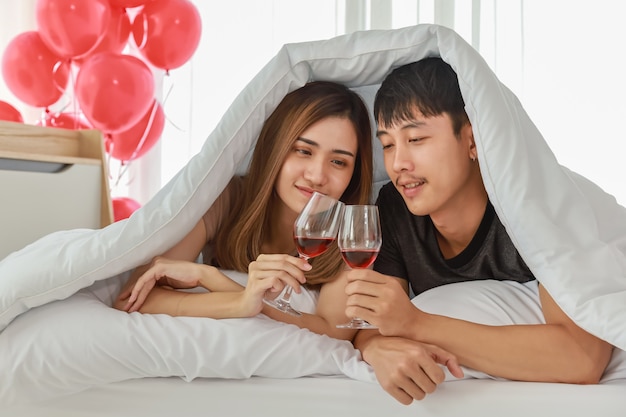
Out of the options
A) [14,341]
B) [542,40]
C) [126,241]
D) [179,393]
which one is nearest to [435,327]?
[179,393]

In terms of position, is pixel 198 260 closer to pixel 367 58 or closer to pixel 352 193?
pixel 352 193

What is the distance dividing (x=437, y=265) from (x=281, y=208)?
423 millimetres

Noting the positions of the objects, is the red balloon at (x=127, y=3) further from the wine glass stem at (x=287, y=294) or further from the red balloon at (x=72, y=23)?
the wine glass stem at (x=287, y=294)

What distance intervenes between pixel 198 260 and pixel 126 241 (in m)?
0.42

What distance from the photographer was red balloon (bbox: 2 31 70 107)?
291 centimetres

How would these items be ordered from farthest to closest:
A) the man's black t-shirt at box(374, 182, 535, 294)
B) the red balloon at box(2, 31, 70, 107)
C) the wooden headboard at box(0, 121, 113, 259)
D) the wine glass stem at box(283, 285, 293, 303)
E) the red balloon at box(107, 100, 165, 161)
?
the red balloon at box(107, 100, 165, 161), the red balloon at box(2, 31, 70, 107), the wooden headboard at box(0, 121, 113, 259), the man's black t-shirt at box(374, 182, 535, 294), the wine glass stem at box(283, 285, 293, 303)

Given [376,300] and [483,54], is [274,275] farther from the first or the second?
[483,54]

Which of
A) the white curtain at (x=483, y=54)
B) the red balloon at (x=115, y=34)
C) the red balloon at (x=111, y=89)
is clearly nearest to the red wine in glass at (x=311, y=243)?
the red balloon at (x=111, y=89)

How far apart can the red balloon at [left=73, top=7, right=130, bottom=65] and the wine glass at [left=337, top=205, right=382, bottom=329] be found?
2.14 meters

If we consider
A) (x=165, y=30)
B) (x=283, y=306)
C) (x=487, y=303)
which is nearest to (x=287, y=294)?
(x=283, y=306)

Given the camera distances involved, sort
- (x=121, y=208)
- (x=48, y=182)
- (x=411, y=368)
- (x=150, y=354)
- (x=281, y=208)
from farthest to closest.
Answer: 1. (x=121, y=208)
2. (x=48, y=182)
3. (x=281, y=208)
4. (x=150, y=354)
5. (x=411, y=368)

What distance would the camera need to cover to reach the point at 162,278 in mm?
1504

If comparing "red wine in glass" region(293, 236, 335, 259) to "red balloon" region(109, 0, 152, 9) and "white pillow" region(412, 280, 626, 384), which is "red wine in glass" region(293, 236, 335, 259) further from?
"red balloon" region(109, 0, 152, 9)

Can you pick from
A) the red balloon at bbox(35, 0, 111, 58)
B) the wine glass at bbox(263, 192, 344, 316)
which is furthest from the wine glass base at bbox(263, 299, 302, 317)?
the red balloon at bbox(35, 0, 111, 58)
